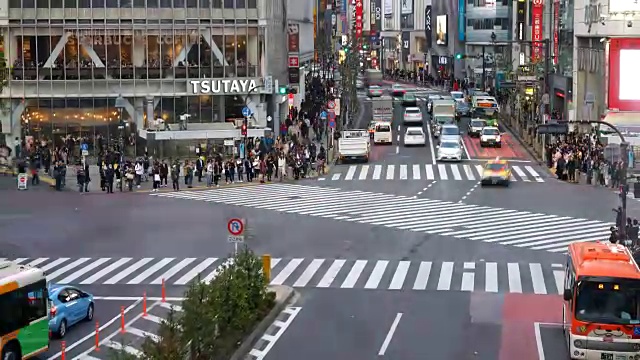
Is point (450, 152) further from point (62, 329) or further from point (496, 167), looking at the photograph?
point (62, 329)

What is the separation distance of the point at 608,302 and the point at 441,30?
472 ft

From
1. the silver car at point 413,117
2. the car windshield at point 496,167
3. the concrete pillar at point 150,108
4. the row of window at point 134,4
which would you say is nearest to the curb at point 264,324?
the car windshield at point 496,167

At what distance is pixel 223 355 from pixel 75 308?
5.28 meters

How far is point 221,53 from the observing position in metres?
67.8

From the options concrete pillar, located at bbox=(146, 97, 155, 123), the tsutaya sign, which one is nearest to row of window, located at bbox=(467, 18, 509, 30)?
the tsutaya sign

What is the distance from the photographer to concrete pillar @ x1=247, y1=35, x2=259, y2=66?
6869 centimetres

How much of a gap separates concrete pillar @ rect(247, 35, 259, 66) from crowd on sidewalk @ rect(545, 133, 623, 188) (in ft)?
63.1

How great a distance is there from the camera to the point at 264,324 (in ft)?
78.2

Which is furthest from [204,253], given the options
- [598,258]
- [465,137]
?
[465,137]

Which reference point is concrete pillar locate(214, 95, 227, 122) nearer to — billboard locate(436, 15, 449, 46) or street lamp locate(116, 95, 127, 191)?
street lamp locate(116, 95, 127, 191)

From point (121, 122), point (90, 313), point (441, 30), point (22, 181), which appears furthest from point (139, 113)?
point (441, 30)

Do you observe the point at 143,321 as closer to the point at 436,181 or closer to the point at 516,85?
the point at 436,181

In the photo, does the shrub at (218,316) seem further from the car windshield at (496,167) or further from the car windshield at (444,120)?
the car windshield at (444,120)

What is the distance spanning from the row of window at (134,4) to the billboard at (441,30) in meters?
92.8
